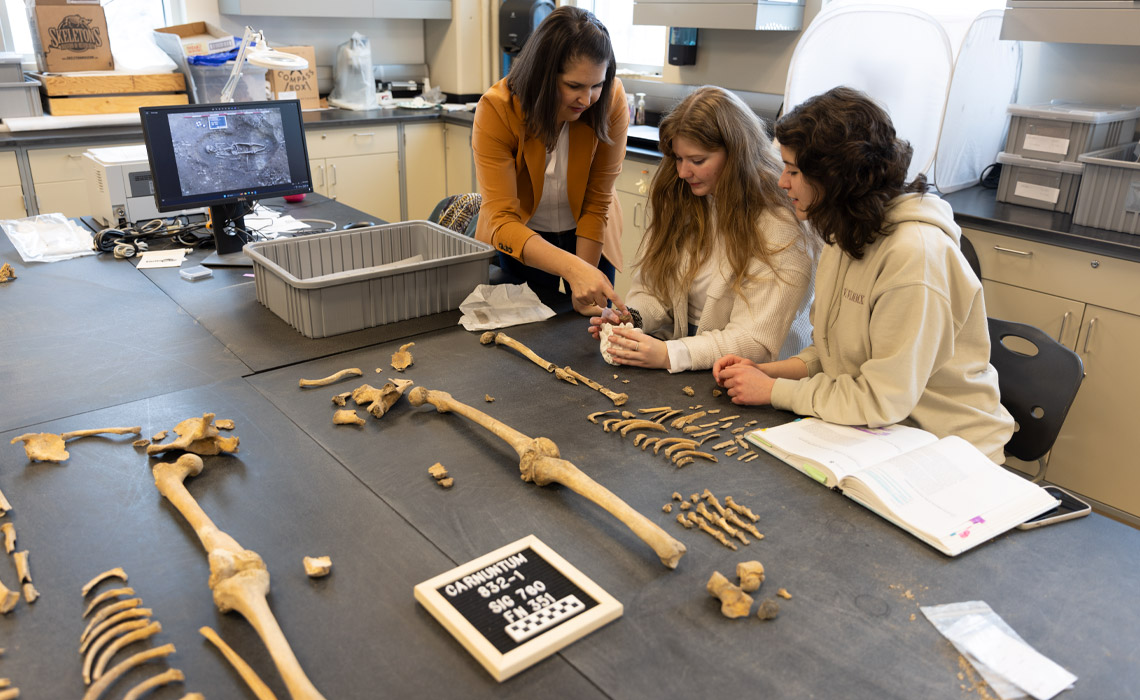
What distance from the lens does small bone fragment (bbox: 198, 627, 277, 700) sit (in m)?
0.91

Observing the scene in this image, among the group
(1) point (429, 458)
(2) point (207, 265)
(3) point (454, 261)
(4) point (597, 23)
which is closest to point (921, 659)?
(1) point (429, 458)

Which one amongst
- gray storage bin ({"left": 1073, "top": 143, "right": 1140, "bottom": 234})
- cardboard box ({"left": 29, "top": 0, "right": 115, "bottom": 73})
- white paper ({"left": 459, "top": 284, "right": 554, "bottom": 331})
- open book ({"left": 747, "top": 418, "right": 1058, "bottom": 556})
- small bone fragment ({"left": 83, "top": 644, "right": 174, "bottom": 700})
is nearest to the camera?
small bone fragment ({"left": 83, "top": 644, "right": 174, "bottom": 700})

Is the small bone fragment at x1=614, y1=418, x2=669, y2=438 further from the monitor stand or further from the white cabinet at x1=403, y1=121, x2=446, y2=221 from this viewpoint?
the white cabinet at x1=403, y1=121, x2=446, y2=221

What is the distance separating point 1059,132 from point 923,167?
18.8 inches

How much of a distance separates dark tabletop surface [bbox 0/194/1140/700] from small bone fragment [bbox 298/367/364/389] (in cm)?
2

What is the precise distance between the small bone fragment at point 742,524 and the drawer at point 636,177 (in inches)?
112

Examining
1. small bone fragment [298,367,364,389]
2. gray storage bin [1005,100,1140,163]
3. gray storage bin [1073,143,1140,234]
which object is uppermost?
gray storage bin [1005,100,1140,163]

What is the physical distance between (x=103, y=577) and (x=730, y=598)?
2.84 ft

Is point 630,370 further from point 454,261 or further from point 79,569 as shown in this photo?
point 79,569

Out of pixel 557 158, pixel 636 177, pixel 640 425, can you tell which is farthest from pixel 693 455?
pixel 636 177

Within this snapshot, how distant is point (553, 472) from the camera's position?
51.9 inches

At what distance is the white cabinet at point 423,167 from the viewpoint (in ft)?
16.6

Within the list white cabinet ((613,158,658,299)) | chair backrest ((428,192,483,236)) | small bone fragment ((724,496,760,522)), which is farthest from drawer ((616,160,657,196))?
small bone fragment ((724,496,760,522))

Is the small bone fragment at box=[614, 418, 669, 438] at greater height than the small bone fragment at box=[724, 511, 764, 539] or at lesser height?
greater
